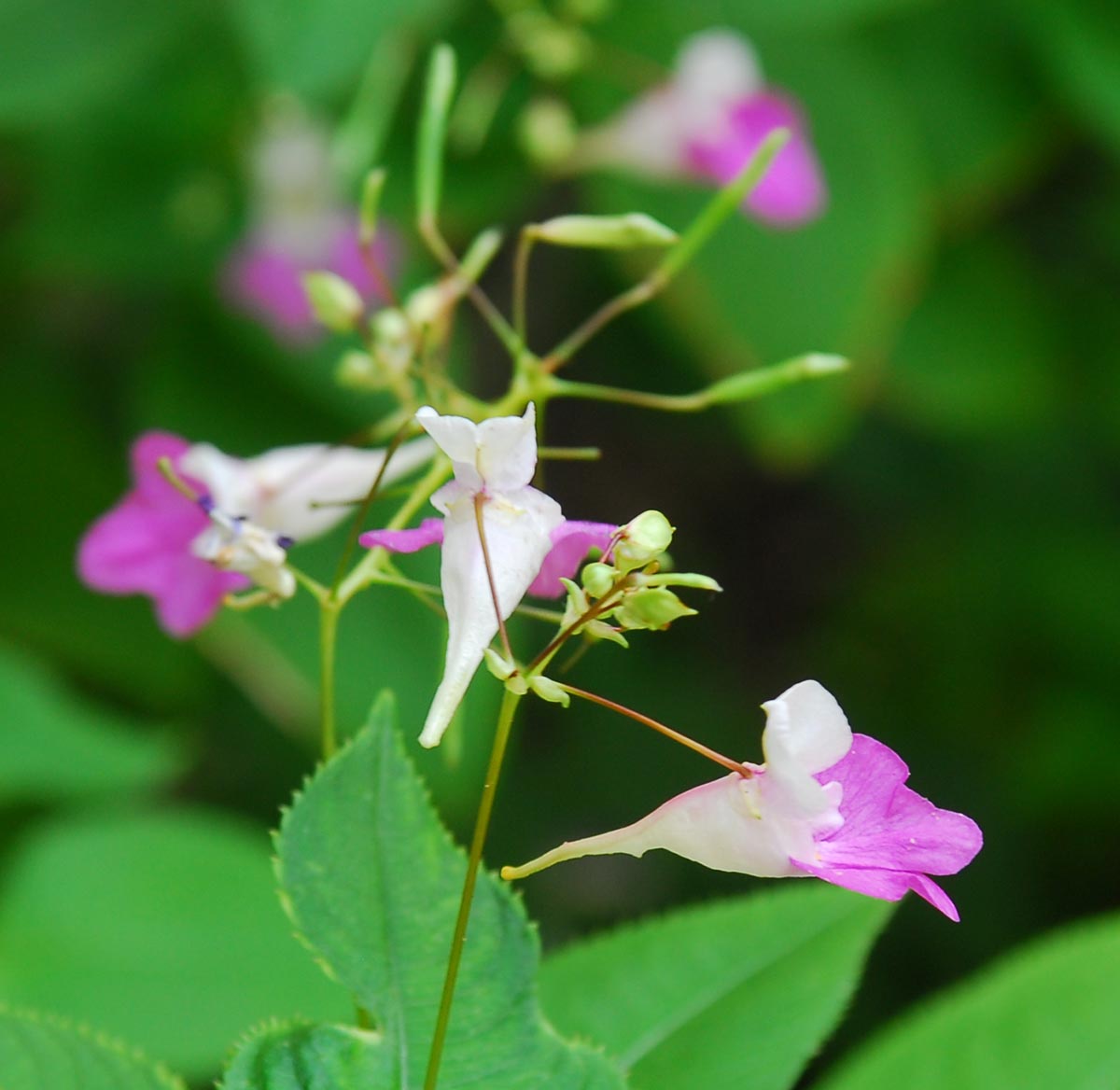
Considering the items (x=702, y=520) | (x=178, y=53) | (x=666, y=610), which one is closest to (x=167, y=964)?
(x=666, y=610)

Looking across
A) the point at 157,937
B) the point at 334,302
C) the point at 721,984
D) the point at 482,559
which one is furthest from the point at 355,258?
the point at 482,559

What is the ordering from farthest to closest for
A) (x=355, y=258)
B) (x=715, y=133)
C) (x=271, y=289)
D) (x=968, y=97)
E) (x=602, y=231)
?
1. (x=968, y=97)
2. (x=355, y=258)
3. (x=271, y=289)
4. (x=715, y=133)
5. (x=602, y=231)

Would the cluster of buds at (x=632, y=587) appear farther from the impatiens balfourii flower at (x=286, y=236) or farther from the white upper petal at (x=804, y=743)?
the impatiens balfourii flower at (x=286, y=236)

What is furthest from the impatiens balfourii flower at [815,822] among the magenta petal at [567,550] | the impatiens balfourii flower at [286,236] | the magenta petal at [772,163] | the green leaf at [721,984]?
the impatiens balfourii flower at [286,236]

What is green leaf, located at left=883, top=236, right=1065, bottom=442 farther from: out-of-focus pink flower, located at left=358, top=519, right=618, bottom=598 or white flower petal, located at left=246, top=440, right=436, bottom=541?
out-of-focus pink flower, located at left=358, top=519, right=618, bottom=598

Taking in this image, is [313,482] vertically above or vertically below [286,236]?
above

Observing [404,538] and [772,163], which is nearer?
[404,538]

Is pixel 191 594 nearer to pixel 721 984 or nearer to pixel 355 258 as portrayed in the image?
pixel 721 984
